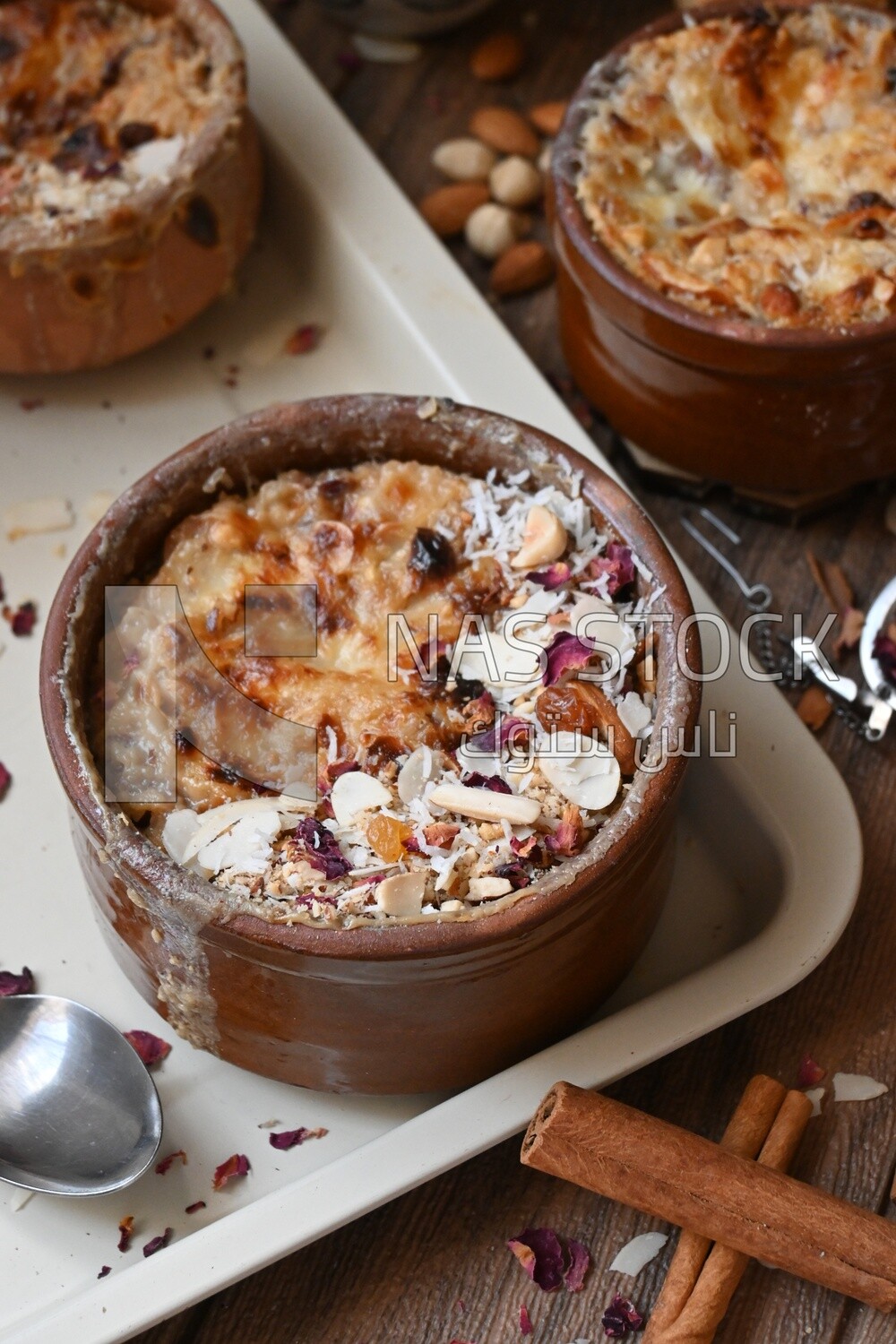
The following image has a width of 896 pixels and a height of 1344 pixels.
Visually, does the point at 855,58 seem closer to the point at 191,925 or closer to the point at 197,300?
the point at 197,300

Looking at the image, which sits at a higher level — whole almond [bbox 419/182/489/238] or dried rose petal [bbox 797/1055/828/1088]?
whole almond [bbox 419/182/489/238]

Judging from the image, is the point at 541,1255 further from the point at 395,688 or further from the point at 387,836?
the point at 395,688

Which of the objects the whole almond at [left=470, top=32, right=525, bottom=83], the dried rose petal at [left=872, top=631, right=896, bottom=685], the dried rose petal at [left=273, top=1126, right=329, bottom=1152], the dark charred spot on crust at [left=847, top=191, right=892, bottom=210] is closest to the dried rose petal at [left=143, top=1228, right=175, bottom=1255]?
the dried rose petal at [left=273, top=1126, right=329, bottom=1152]

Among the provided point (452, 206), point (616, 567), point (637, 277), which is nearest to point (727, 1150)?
point (616, 567)

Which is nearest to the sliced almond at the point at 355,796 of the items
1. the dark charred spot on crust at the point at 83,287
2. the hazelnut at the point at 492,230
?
the dark charred spot on crust at the point at 83,287

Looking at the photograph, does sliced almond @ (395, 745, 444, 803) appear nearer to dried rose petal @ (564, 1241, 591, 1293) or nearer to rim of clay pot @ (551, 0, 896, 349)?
dried rose petal @ (564, 1241, 591, 1293)

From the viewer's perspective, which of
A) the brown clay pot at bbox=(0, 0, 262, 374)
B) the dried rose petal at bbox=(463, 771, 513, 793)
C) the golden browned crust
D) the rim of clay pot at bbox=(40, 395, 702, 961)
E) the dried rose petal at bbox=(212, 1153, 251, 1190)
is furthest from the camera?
the brown clay pot at bbox=(0, 0, 262, 374)
